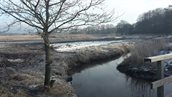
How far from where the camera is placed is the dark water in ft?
60.1

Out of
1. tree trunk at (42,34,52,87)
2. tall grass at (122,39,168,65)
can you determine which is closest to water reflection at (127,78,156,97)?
tall grass at (122,39,168,65)

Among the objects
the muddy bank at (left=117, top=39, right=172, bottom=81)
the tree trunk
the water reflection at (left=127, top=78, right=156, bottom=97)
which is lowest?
the water reflection at (left=127, top=78, right=156, bottom=97)

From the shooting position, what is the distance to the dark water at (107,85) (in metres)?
18.3

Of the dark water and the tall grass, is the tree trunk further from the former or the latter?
the tall grass

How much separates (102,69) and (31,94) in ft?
52.5

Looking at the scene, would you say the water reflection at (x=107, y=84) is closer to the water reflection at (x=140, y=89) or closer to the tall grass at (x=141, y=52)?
the water reflection at (x=140, y=89)

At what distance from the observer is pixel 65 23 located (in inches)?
511

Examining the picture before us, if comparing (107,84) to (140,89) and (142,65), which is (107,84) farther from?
(142,65)

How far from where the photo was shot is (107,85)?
21.0 m

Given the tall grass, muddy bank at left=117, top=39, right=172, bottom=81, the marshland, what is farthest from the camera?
the tall grass

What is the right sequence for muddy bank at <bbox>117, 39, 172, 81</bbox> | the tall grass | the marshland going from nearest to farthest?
1. the marshland
2. muddy bank at <bbox>117, 39, 172, 81</bbox>
3. the tall grass

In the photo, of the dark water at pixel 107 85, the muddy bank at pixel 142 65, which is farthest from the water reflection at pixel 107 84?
the muddy bank at pixel 142 65

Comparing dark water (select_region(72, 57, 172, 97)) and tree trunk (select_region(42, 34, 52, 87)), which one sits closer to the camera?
tree trunk (select_region(42, 34, 52, 87))

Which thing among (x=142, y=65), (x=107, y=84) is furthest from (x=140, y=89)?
(x=142, y=65)
